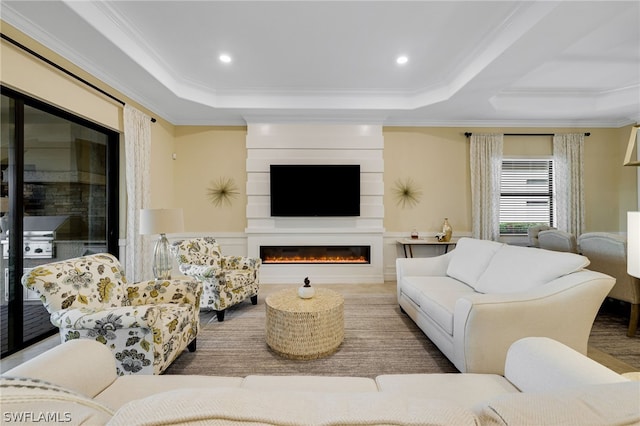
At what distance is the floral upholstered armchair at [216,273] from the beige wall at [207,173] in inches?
48.3

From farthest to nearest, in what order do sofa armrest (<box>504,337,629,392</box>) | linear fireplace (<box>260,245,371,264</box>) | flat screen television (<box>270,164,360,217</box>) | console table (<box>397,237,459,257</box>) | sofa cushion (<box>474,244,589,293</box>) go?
linear fireplace (<box>260,245,371,264</box>) → flat screen television (<box>270,164,360,217</box>) → console table (<box>397,237,459,257</box>) → sofa cushion (<box>474,244,589,293</box>) → sofa armrest (<box>504,337,629,392</box>)

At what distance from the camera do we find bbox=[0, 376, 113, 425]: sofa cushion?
1.75ft

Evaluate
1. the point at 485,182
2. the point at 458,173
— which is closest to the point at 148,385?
the point at 458,173

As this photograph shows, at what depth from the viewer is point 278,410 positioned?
20.0 inches

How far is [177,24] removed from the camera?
8.82 ft

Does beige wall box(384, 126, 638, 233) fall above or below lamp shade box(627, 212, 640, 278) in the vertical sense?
above

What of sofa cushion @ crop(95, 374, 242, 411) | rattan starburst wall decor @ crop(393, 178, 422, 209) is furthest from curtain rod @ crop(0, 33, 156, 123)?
rattan starburst wall decor @ crop(393, 178, 422, 209)

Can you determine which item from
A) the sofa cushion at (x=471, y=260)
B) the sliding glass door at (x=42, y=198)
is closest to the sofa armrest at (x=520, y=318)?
the sofa cushion at (x=471, y=260)

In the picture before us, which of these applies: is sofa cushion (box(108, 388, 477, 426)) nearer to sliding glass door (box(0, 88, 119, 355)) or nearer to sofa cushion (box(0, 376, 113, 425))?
sofa cushion (box(0, 376, 113, 425))

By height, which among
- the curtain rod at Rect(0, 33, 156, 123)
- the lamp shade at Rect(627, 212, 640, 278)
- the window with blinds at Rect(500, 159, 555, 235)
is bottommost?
the lamp shade at Rect(627, 212, 640, 278)

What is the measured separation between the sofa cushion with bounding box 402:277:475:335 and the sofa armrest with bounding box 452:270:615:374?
0.25 meters

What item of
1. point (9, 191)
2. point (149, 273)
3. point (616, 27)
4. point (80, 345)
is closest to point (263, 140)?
point (149, 273)

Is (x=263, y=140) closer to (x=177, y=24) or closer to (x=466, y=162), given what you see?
(x=177, y=24)

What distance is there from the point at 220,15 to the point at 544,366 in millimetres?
3329
